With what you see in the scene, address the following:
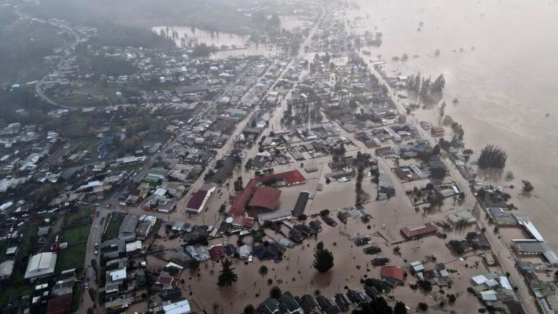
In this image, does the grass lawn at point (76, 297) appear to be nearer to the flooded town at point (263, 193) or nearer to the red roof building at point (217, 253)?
the flooded town at point (263, 193)

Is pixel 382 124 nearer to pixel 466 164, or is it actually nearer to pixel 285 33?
pixel 466 164

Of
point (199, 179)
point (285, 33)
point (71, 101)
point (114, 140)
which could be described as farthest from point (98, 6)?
point (199, 179)

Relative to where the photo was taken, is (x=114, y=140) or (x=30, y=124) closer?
(x=114, y=140)

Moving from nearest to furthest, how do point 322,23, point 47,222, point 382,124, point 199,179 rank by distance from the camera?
point 47,222
point 199,179
point 382,124
point 322,23

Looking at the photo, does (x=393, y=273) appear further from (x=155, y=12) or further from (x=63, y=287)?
(x=155, y=12)

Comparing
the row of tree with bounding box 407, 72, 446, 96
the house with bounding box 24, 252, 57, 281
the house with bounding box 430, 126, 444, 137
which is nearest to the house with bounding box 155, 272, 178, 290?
the house with bounding box 24, 252, 57, 281

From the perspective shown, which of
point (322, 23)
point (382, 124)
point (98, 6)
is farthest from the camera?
point (98, 6)
